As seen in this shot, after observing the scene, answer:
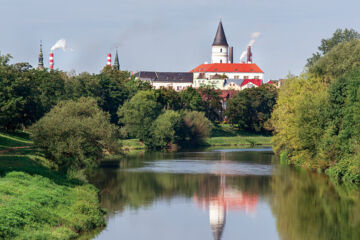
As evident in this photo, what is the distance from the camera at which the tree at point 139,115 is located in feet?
320

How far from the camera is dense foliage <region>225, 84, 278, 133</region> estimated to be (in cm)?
12494

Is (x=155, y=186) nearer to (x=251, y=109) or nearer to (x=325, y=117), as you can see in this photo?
(x=325, y=117)

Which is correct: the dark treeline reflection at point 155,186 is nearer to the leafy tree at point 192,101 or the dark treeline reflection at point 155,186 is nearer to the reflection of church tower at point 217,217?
the reflection of church tower at point 217,217

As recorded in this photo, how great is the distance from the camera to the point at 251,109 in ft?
417

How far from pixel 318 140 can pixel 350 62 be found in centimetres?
1297

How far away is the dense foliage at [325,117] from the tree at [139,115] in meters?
26.4

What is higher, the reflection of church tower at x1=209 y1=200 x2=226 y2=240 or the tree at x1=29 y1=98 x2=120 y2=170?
the tree at x1=29 y1=98 x2=120 y2=170

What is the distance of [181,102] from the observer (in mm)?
125000

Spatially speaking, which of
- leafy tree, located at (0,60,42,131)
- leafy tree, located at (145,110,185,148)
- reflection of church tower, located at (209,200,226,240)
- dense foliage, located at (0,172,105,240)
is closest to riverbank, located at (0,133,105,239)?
dense foliage, located at (0,172,105,240)

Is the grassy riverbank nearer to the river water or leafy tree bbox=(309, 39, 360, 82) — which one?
the river water

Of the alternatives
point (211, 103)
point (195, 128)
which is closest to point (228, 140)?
point (195, 128)

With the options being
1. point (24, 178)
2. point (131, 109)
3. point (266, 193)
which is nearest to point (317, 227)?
point (266, 193)

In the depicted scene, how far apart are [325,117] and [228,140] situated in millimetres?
53982

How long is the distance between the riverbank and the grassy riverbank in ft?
163
